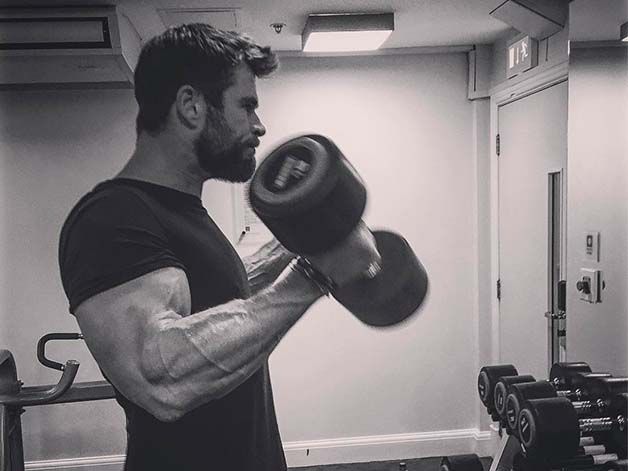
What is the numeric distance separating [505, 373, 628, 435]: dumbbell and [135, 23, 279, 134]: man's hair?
90cm

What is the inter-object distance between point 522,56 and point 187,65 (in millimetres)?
1138

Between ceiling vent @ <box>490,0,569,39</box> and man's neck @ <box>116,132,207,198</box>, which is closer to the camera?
man's neck @ <box>116,132,207,198</box>

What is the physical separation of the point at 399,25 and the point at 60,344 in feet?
4.71

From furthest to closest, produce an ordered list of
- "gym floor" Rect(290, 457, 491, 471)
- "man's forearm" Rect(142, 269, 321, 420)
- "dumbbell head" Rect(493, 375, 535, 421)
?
"gym floor" Rect(290, 457, 491, 471)
"dumbbell head" Rect(493, 375, 535, 421)
"man's forearm" Rect(142, 269, 321, 420)

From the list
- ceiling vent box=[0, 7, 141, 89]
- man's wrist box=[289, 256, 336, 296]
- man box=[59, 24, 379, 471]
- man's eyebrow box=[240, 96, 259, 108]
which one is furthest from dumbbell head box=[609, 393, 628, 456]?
ceiling vent box=[0, 7, 141, 89]

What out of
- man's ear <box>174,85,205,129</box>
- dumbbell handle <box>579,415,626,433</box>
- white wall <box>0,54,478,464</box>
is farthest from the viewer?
white wall <box>0,54,478,464</box>

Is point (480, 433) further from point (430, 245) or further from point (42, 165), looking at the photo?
point (42, 165)

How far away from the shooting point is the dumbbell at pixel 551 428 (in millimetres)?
1292

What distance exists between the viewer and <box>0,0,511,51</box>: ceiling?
1370 millimetres

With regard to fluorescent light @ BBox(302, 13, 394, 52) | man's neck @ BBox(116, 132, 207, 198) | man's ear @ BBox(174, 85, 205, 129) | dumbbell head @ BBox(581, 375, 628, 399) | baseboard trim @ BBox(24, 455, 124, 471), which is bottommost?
baseboard trim @ BBox(24, 455, 124, 471)

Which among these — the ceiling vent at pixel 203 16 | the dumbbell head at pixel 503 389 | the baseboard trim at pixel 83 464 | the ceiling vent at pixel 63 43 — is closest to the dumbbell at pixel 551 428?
the dumbbell head at pixel 503 389

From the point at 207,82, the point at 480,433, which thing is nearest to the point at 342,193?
the point at 207,82

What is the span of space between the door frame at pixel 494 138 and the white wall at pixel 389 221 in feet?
0.25

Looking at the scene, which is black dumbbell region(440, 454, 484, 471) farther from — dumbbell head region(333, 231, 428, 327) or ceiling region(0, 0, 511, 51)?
ceiling region(0, 0, 511, 51)
